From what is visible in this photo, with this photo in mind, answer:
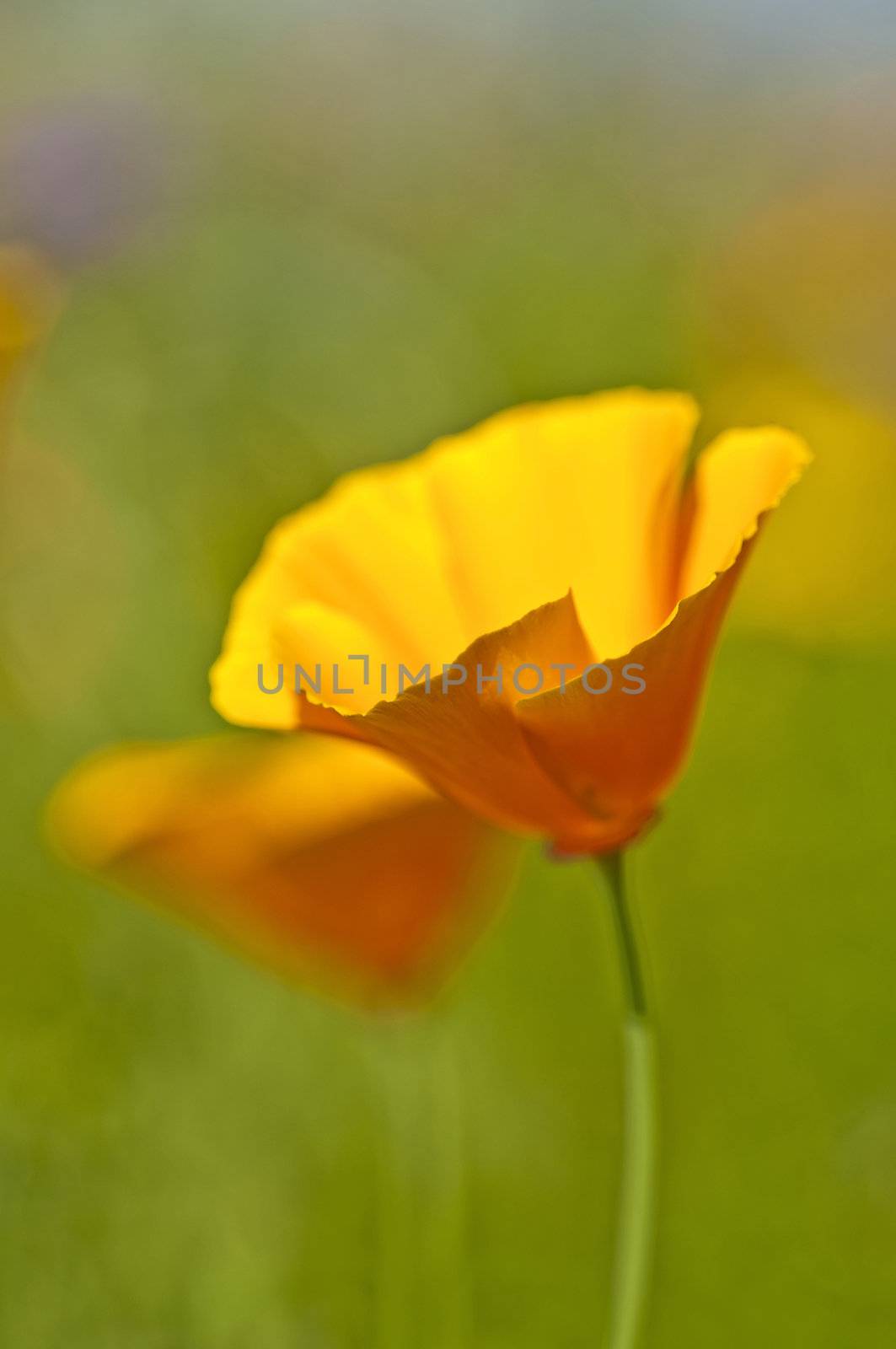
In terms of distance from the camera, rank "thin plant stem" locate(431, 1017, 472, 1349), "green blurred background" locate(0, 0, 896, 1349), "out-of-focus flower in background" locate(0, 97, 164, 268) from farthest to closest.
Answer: "out-of-focus flower in background" locate(0, 97, 164, 268) → "green blurred background" locate(0, 0, 896, 1349) → "thin plant stem" locate(431, 1017, 472, 1349)

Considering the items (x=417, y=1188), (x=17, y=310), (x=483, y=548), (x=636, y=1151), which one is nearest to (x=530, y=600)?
(x=483, y=548)

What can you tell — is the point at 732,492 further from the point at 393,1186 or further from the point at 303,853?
the point at 393,1186

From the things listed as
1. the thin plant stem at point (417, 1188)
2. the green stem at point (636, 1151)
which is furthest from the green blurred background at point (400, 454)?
the green stem at point (636, 1151)

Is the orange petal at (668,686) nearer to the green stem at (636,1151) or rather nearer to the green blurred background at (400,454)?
the green stem at (636,1151)

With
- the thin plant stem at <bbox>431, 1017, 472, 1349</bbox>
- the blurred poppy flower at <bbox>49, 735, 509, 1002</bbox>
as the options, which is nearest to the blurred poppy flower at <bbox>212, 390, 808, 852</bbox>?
the blurred poppy flower at <bbox>49, 735, 509, 1002</bbox>

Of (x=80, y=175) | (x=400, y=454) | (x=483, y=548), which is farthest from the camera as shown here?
(x=80, y=175)

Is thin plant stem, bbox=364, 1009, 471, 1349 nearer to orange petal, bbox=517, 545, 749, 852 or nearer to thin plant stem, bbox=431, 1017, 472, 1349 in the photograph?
thin plant stem, bbox=431, 1017, 472, 1349

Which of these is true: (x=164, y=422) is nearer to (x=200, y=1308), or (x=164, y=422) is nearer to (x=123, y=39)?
(x=200, y=1308)
